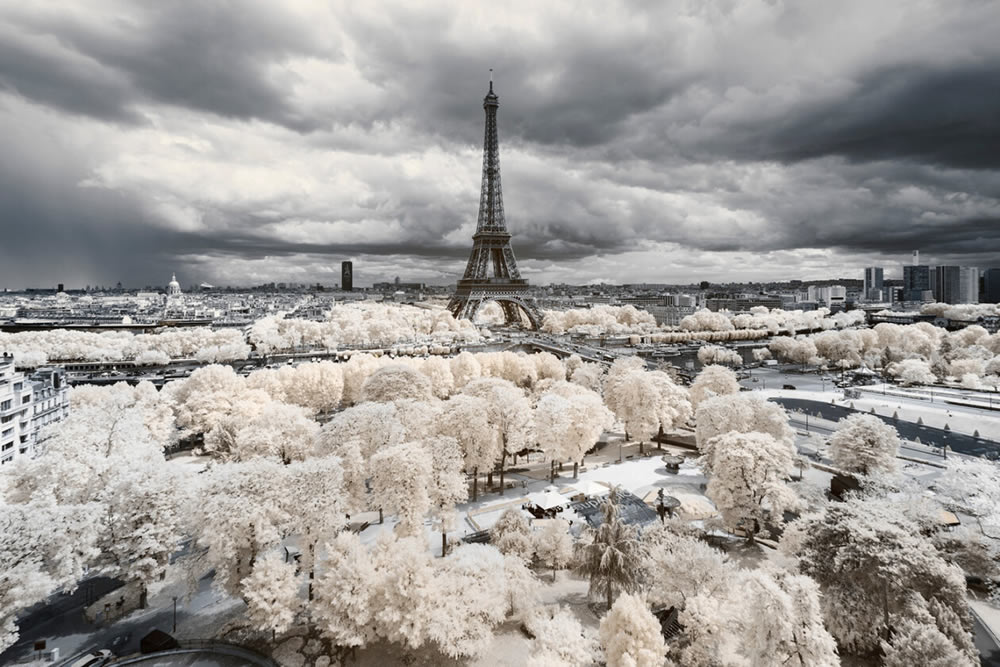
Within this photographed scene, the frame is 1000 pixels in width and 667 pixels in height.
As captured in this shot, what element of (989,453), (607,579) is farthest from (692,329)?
(607,579)

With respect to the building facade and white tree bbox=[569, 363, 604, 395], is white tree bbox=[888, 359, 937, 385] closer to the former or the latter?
white tree bbox=[569, 363, 604, 395]

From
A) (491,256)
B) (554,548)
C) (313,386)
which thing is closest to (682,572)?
(554,548)

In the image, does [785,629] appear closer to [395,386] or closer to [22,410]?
[395,386]

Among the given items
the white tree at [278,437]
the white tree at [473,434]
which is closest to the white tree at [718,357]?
the white tree at [473,434]

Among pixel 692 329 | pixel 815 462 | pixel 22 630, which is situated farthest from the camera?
pixel 692 329

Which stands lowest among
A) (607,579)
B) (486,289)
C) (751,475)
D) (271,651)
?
(271,651)

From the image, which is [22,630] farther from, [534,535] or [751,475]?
[751,475]
